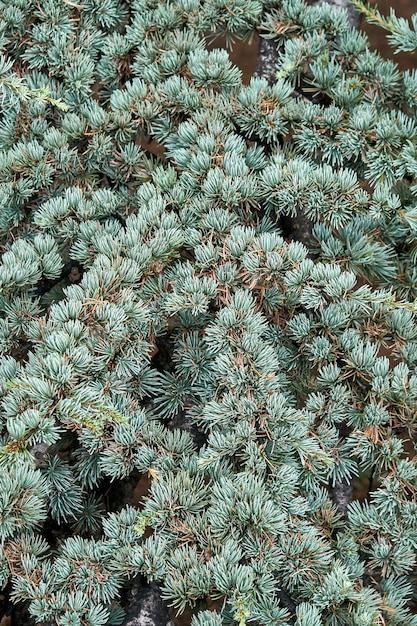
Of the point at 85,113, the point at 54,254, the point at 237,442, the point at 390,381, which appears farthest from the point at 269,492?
the point at 85,113

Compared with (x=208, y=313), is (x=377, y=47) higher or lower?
lower

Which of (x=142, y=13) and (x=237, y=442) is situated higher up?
(x=142, y=13)

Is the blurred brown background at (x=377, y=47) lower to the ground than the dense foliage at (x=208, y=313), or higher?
lower

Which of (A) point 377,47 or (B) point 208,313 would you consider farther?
(A) point 377,47

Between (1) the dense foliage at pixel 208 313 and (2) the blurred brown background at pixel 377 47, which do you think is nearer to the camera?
(1) the dense foliage at pixel 208 313

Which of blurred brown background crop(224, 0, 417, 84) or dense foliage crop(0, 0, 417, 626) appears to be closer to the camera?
dense foliage crop(0, 0, 417, 626)

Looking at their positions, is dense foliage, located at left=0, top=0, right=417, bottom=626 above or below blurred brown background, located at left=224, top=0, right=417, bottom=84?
above

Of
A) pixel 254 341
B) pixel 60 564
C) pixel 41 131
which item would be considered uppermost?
pixel 41 131

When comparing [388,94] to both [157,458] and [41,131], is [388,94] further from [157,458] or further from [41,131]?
[157,458]
